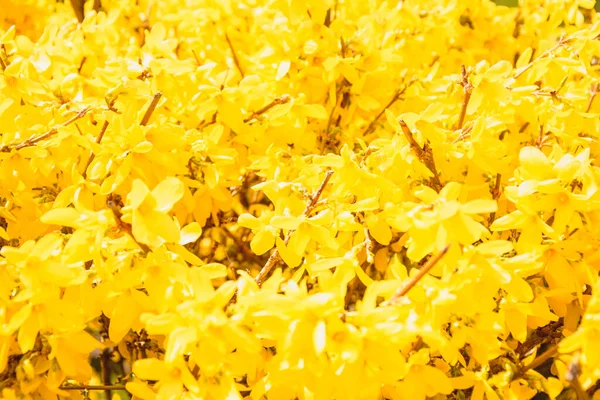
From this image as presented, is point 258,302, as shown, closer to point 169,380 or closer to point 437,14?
point 169,380

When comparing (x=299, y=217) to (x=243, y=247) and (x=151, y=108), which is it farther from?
(x=243, y=247)

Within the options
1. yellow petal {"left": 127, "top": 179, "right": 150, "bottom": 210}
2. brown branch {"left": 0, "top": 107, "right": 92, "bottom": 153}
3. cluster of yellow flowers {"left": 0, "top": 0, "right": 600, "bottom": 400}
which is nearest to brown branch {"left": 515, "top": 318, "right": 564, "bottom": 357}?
cluster of yellow flowers {"left": 0, "top": 0, "right": 600, "bottom": 400}

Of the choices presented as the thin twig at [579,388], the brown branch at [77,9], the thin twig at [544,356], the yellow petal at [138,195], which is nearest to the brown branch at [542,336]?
the thin twig at [544,356]

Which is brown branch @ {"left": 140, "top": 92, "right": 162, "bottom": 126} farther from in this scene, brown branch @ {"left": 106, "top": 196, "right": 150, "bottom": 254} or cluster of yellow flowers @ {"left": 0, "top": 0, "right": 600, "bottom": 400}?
brown branch @ {"left": 106, "top": 196, "right": 150, "bottom": 254}

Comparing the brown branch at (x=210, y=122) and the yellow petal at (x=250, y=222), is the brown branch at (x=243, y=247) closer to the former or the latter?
the brown branch at (x=210, y=122)

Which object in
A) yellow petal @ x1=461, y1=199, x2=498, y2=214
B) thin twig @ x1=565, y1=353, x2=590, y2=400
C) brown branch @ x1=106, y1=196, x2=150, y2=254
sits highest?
brown branch @ x1=106, y1=196, x2=150, y2=254

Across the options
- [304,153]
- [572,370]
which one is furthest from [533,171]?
[304,153]

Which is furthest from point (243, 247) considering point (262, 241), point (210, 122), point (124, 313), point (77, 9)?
point (77, 9)
